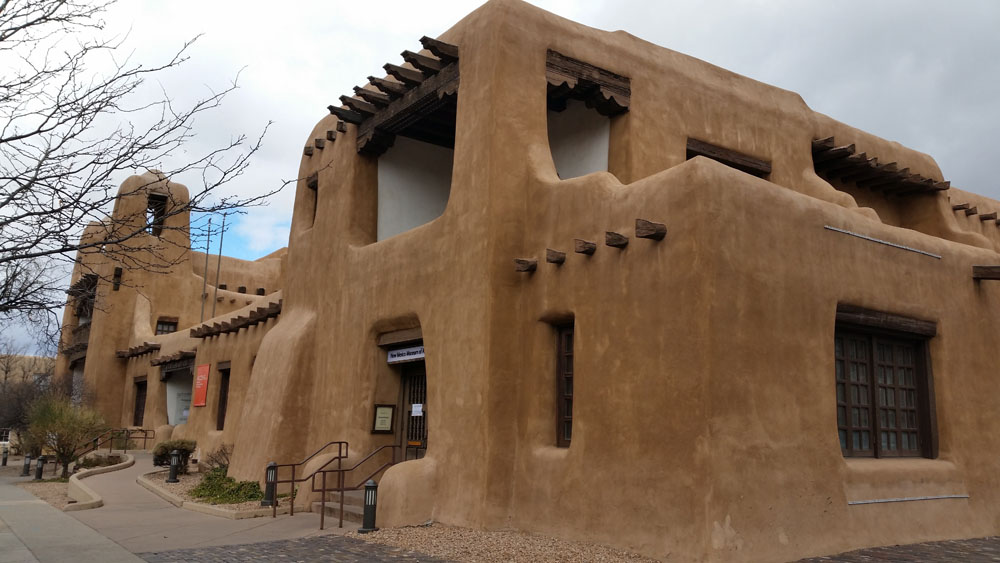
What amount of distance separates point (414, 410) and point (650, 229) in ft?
20.2

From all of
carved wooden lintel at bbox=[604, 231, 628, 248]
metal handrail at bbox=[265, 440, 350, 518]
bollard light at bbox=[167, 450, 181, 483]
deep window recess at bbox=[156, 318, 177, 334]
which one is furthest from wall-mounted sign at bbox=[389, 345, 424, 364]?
deep window recess at bbox=[156, 318, 177, 334]

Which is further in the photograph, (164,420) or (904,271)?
(164,420)

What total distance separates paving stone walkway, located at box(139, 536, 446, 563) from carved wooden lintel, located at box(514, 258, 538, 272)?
13.1 feet

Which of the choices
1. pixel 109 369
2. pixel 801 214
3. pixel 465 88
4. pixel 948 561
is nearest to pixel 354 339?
pixel 465 88

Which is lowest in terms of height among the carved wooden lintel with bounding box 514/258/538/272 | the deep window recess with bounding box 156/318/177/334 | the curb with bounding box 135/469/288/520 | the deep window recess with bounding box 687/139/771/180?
the curb with bounding box 135/469/288/520

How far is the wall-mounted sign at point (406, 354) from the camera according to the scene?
13151 mm

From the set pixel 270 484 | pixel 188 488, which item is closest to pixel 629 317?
pixel 270 484

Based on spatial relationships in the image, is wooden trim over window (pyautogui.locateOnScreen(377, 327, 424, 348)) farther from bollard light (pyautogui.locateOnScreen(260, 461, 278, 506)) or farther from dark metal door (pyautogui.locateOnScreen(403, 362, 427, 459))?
bollard light (pyautogui.locateOnScreen(260, 461, 278, 506))

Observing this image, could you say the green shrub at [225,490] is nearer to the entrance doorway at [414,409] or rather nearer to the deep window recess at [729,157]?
the entrance doorway at [414,409]

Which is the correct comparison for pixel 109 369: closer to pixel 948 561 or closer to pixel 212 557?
pixel 212 557

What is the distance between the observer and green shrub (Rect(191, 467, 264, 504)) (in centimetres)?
1435

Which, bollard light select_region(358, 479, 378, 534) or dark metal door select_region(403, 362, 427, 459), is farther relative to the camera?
dark metal door select_region(403, 362, 427, 459)

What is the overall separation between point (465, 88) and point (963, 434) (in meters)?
8.78

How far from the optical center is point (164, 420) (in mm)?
28422
